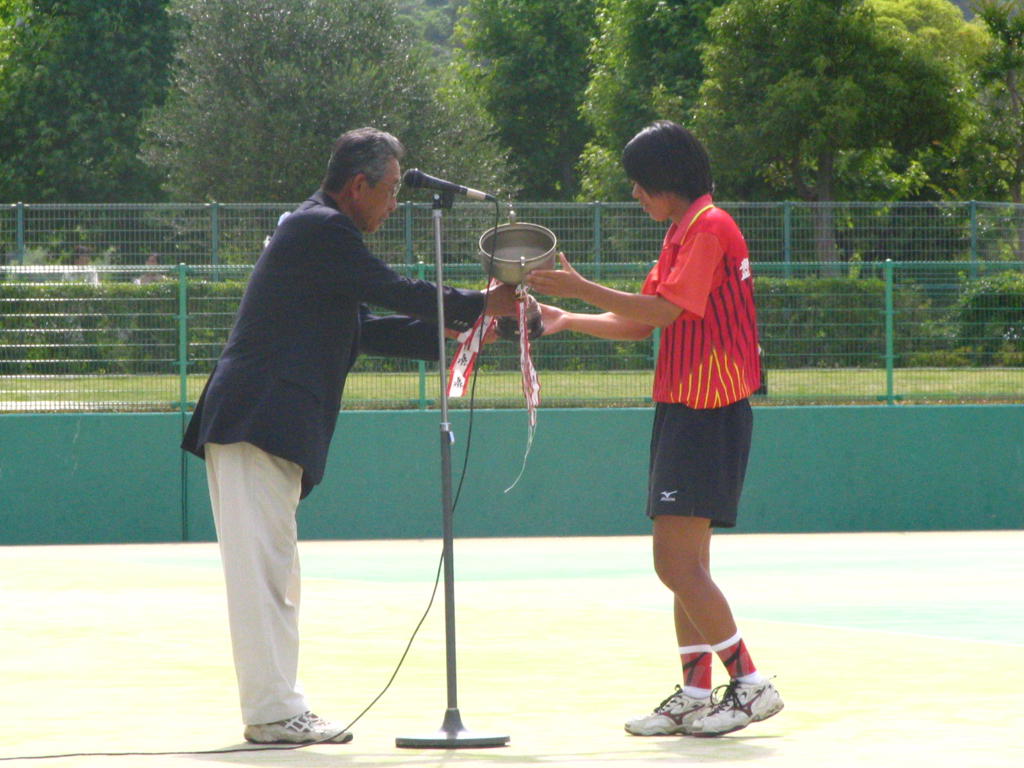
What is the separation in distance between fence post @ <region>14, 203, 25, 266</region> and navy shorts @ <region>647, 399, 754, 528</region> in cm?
981

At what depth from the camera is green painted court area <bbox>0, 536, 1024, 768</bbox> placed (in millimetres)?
5656

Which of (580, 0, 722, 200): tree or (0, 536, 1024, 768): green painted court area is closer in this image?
(0, 536, 1024, 768): green painted court area

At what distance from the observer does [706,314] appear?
5.92 metres

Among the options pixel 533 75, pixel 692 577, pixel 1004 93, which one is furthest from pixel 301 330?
pixel 533 75

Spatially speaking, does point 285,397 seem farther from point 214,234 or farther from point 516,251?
point 214,234

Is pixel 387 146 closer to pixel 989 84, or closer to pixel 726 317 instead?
pixel 726 317

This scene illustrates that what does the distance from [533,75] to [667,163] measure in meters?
57.1

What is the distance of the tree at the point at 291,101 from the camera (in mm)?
37719

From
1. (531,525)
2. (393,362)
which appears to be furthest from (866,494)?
(393,362)

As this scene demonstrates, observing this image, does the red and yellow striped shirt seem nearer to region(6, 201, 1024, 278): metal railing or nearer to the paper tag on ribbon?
the paper tag on ribbon

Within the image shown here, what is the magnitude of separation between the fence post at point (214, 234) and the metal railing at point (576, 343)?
0.72 feet

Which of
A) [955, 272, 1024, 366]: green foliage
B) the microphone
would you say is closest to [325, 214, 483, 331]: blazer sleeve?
the microphone

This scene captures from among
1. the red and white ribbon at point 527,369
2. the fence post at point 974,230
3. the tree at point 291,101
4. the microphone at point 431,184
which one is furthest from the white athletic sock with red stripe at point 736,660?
the tree at point 291,101

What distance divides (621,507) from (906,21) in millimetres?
45244
